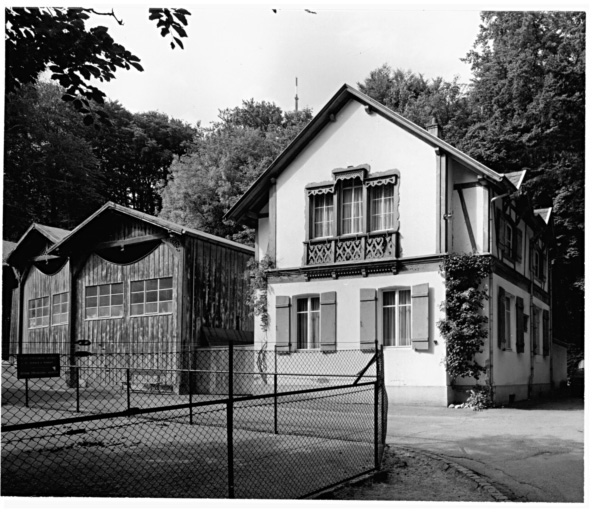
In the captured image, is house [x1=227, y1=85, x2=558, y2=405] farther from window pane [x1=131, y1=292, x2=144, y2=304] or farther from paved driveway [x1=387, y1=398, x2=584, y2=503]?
window pane [x1=131, y1=292, x2=144, y2=304]

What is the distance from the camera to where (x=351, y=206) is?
1353 cm

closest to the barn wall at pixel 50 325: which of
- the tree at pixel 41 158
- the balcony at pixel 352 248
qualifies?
the tree at pixel 41 158

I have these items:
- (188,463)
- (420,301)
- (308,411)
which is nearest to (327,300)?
(420,301)

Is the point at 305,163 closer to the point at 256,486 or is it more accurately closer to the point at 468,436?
the point at 468,436

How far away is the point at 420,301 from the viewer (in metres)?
12.8

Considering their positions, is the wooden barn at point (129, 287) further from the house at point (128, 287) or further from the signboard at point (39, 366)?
the signboard at point (39, 366)

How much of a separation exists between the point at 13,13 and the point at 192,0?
4.94 ft

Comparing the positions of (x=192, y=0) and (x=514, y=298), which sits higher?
(x=192, y=0)

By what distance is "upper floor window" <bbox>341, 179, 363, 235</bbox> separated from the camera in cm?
1334

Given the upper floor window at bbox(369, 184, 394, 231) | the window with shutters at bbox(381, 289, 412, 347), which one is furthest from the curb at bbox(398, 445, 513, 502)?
the upper floor window at bbox(369, 184, 394, 231)

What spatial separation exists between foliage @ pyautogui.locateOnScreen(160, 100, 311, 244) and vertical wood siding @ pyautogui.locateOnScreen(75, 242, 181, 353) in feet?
3.09

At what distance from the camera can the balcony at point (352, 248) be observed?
1292cm

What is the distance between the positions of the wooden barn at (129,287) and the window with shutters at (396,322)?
250cm

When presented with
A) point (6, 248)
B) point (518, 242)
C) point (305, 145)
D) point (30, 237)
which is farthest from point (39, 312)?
point (518, 242)
